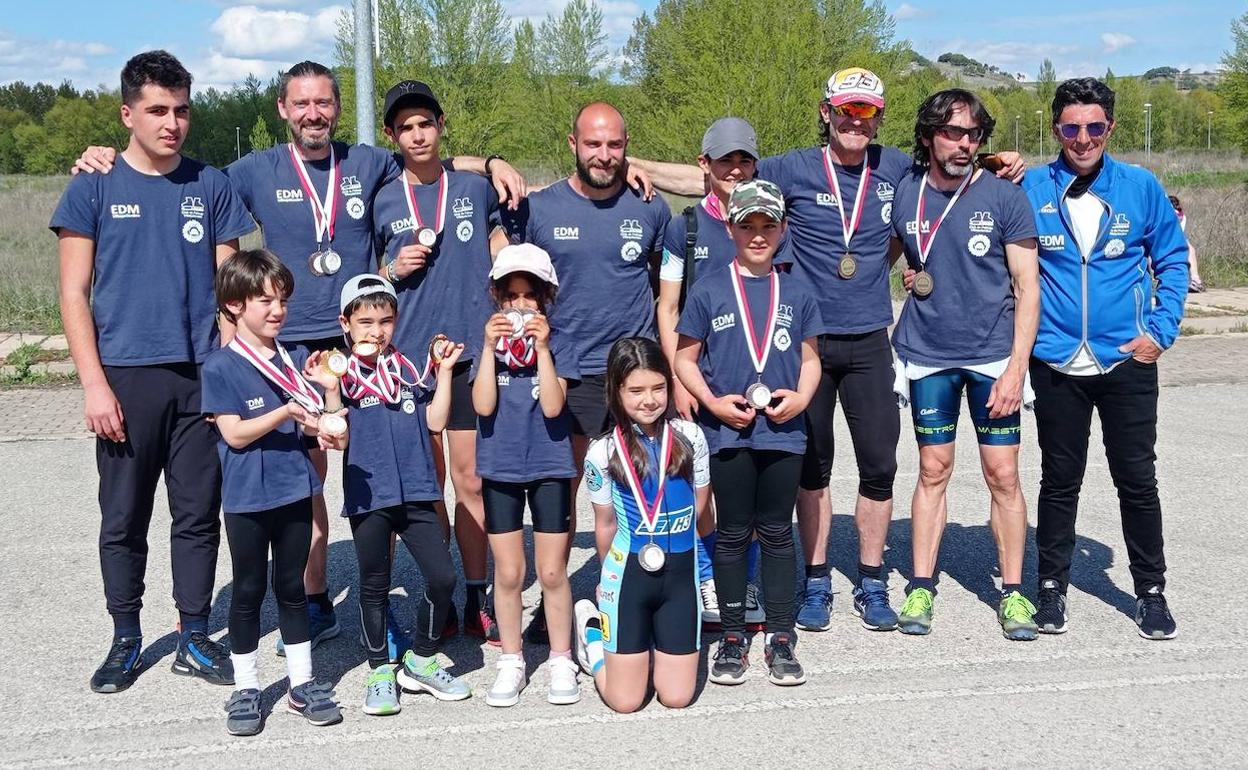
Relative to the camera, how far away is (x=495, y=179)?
17.3ft

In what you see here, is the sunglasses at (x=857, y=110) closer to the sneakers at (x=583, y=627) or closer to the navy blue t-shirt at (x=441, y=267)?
the navy blue t-shirt at (x=441, y=267)

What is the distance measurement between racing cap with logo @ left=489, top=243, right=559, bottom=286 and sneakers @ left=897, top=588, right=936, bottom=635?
225 centimetres

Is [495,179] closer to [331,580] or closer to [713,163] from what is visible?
[713,163]

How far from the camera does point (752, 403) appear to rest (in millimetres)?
4699

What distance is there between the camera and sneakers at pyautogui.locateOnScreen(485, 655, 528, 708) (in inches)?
178

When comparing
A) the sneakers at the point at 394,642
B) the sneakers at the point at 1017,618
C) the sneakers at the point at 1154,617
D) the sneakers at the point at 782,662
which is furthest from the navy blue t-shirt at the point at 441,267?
the sneakers at the point at 1154,617

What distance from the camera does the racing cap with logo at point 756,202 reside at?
459cm

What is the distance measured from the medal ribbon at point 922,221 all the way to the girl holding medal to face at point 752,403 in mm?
686

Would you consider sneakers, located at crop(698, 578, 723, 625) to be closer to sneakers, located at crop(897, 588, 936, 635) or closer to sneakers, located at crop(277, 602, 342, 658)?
sneakers, located at crop(897, 588, 936, 635)

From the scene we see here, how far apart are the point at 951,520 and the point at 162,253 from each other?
4.81 metres

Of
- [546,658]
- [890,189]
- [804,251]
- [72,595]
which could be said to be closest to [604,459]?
[546,658]

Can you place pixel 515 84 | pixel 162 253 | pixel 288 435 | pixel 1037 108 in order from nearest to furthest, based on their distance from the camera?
pixel 288 435, pixel 162 253, pixel 515 84, pixel 1037 108

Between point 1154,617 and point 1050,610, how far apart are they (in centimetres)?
44

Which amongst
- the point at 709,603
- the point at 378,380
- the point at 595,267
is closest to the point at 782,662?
the point at 709,603
